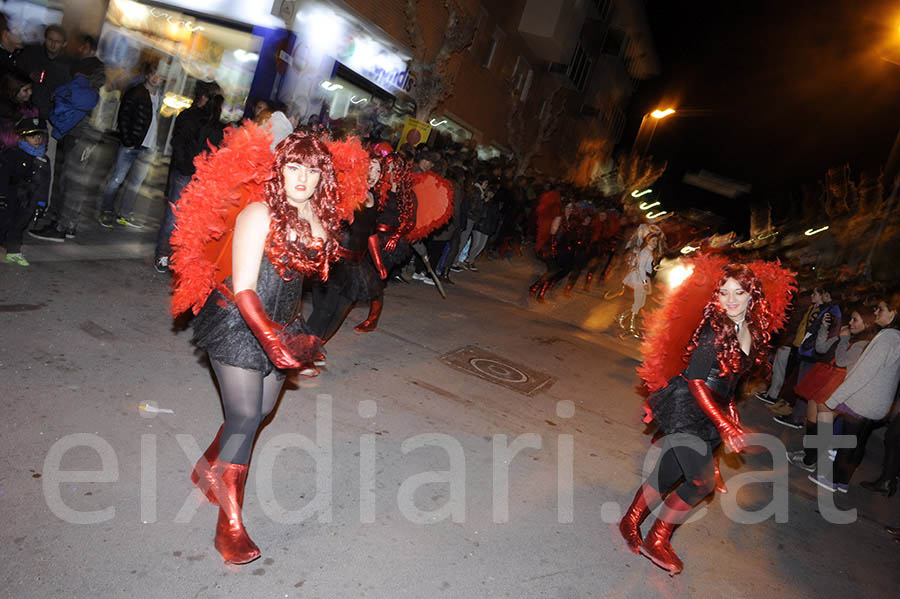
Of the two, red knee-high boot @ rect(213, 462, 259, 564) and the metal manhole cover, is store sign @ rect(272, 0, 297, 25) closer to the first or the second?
the metal manhole cover

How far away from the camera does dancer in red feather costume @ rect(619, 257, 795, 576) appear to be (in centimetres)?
368

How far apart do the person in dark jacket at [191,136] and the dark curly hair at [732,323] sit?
18.3ft

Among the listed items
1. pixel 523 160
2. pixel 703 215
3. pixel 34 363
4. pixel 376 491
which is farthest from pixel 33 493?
pixel 703 215

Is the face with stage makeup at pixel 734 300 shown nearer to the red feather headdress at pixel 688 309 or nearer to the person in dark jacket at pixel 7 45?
the red feather headdress at pixel 688 309

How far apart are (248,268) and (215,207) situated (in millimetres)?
500

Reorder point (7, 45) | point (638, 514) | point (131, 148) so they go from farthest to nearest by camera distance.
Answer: point (131, 148), point (7, 45), point (638, 514)

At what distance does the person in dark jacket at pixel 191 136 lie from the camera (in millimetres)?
6932

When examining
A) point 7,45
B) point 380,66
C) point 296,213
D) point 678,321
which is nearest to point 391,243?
point 678,321

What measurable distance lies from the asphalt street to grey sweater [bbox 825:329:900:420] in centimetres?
102

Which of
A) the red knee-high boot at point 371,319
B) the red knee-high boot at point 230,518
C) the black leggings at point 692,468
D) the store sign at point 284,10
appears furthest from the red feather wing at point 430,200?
the store sign at point 284,10

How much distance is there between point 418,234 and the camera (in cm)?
794

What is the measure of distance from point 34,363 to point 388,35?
1491 cm

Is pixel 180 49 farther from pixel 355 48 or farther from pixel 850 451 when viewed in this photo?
pixel 850 451

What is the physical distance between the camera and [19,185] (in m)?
5.81
